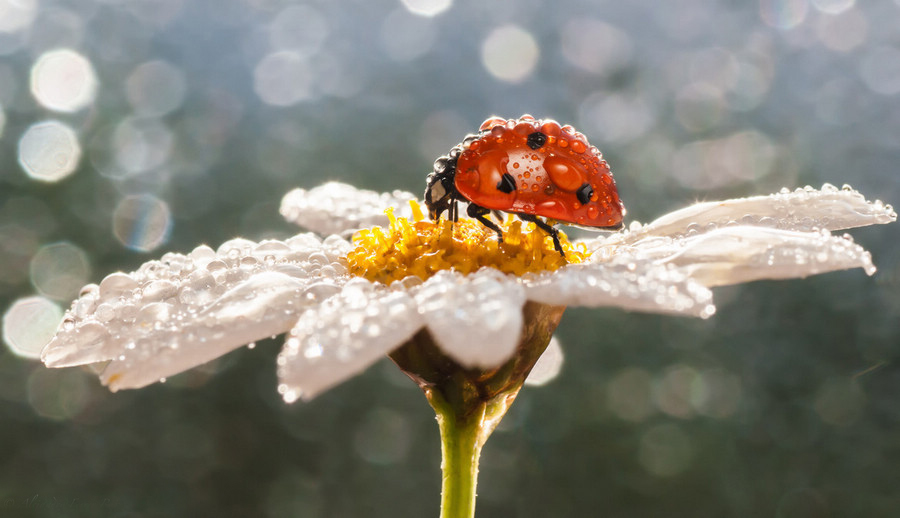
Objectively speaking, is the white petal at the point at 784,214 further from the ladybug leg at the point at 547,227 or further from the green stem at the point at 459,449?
the green stem at the point at 459,449

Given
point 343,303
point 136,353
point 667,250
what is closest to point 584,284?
point 343,303

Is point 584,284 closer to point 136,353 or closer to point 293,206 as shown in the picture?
point 136,353

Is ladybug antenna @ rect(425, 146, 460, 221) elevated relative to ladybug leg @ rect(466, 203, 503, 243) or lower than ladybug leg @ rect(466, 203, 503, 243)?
elevated

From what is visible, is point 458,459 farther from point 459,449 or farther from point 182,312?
point 182,312

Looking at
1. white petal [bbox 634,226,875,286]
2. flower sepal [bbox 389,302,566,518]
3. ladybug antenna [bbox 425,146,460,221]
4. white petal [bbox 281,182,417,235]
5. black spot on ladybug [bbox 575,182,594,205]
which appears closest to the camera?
white petal [bbox 634,226,875,286]

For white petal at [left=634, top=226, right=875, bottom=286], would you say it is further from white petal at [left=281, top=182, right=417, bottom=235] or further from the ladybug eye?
white petal at [left=281, top=182, right=417, bottom=235]

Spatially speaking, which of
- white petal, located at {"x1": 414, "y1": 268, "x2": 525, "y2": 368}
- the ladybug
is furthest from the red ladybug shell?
white petal, located at {"x1": 414, "y1": 268, "x2": 525, "y2": 368}

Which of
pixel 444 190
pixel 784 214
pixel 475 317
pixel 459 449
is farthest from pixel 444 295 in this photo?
pixel 784 214
